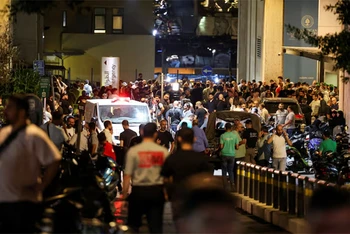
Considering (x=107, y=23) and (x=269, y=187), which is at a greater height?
(x=107, y=23)

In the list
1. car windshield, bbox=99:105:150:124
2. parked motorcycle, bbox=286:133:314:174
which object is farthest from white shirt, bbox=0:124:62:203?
car windshield, bbox=99:105:150:124

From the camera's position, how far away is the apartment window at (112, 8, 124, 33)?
61.7 m

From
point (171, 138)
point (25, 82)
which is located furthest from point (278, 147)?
point (25, 82)

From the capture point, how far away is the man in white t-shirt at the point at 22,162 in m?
8.20

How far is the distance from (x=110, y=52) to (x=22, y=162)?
52.9 meters

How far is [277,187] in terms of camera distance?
53.4 ft

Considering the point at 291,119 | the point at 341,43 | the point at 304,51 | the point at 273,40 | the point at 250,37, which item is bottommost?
the point at 291,119

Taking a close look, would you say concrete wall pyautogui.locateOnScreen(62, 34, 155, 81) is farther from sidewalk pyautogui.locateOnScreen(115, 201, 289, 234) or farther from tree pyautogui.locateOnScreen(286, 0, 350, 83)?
tree pyautogui.locateOnScreen(286, 0, 350, 83)

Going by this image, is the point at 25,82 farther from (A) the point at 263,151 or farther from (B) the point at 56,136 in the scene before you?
(B) the point at 56,136

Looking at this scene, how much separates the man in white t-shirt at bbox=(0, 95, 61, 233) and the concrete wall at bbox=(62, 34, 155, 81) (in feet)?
173

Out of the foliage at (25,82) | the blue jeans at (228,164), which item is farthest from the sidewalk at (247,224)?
the foliage at (25,82)

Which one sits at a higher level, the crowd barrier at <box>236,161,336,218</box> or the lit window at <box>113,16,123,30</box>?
the lit window at <box>113,16,123,30</box>

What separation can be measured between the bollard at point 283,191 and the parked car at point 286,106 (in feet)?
49.0

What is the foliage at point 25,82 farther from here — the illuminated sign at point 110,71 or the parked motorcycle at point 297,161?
the illuminated sign at point 110,71
